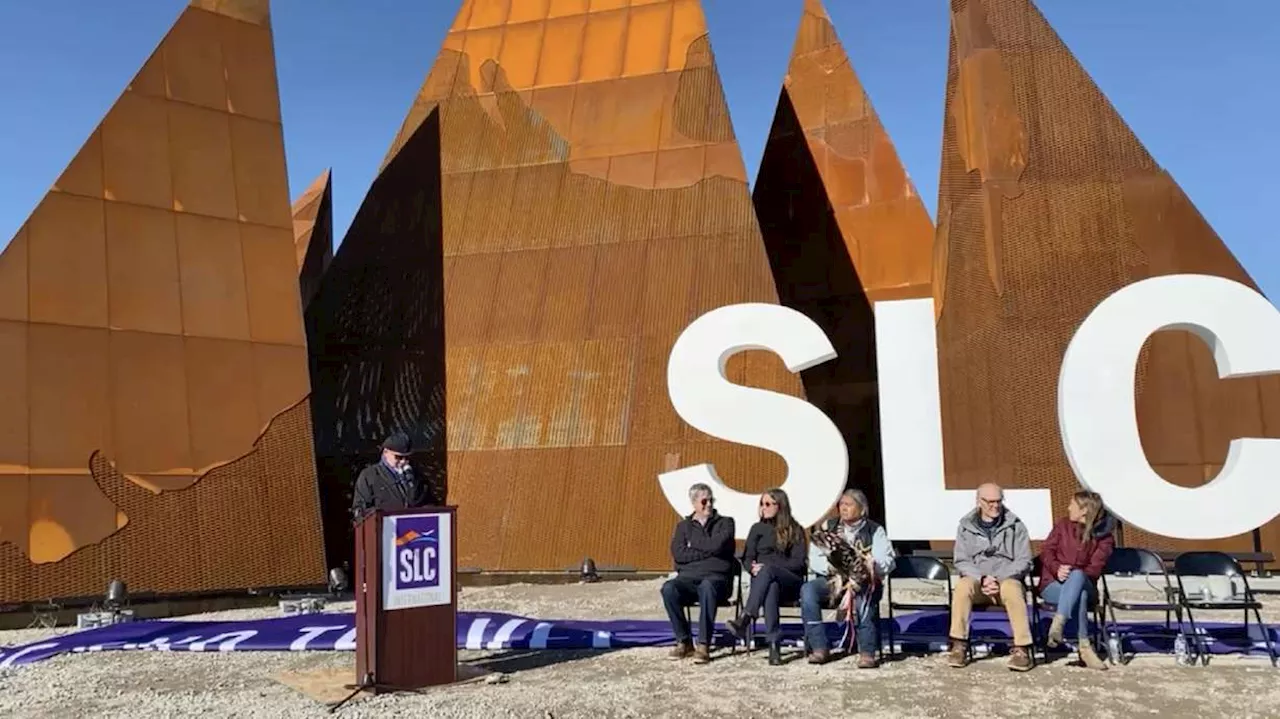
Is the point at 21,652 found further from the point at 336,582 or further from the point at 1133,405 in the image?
the point at 1133,405

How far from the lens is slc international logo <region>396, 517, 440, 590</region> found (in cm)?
539

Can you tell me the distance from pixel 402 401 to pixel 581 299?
2.76m

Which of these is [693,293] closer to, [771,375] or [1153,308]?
[771,375]

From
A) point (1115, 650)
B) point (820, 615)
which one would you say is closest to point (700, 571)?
point (820, 615)

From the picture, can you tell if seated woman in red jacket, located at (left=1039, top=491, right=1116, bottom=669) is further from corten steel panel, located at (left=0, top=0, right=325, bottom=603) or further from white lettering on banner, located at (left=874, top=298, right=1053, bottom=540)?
corten steel panel, located at (left=0, top=0, right=325, bottom=603)

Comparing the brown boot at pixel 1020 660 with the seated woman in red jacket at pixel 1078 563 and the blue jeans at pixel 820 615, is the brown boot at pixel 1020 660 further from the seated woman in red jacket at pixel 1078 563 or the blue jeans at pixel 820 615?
the blue jeans at pixel 820 615

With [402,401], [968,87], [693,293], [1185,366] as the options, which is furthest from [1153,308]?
[402,401]

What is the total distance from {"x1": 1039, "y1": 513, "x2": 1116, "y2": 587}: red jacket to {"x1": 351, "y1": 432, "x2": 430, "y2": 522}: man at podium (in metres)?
3.77

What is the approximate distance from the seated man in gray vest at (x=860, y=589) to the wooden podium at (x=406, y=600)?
2.12 meters

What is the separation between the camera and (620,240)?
45.4ft

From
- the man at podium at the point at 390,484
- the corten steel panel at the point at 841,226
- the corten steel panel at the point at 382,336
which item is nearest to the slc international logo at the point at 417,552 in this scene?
the man at podium at the point at 390,484

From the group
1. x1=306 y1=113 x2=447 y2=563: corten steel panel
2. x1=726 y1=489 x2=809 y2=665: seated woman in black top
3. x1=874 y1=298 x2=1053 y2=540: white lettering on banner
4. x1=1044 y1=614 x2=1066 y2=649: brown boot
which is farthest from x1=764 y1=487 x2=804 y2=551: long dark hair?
x1=306 y1=113 x2=447 y2=563: corten steel panel

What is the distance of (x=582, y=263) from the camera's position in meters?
13.8

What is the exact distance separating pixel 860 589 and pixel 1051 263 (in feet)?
21.1
